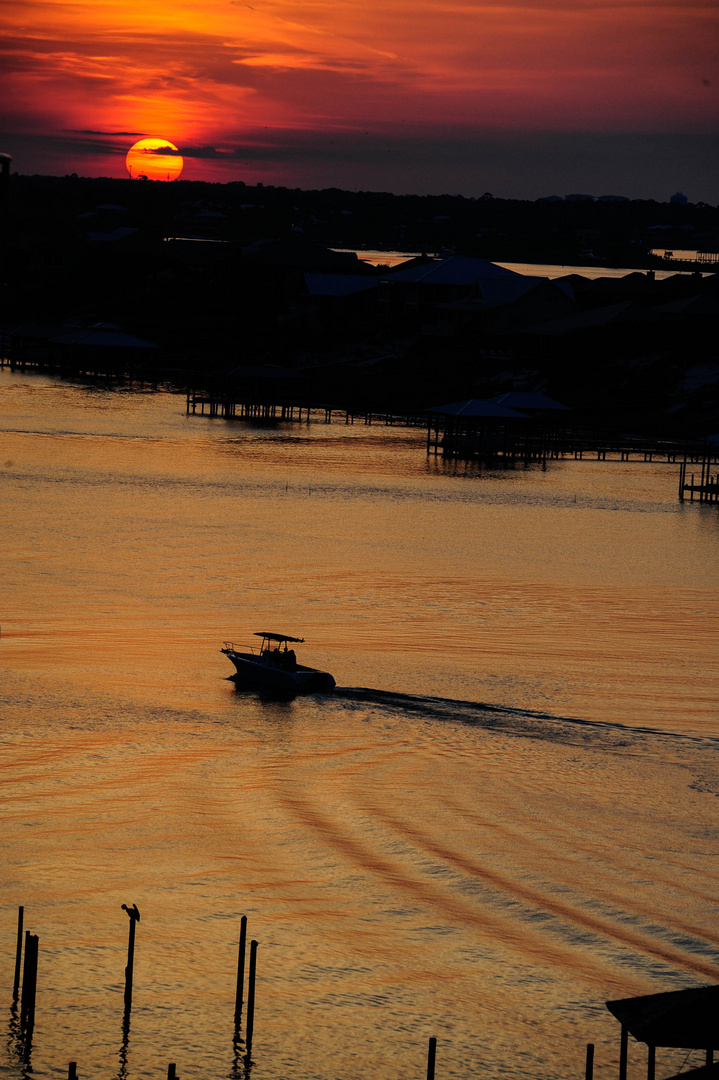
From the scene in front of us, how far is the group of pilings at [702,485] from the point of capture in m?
70.6


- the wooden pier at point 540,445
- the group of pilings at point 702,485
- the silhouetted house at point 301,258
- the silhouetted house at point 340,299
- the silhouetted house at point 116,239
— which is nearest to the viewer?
the group of pilings at point 702,485

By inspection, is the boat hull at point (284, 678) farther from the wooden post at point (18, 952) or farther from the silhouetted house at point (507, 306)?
the silhouetted house at point (507, 306)

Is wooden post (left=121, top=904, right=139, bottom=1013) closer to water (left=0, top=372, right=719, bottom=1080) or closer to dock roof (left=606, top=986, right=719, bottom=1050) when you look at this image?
water (left=0, top=372, right=719, bottom=1080)

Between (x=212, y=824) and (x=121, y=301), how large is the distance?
123 m

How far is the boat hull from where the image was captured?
3325cm

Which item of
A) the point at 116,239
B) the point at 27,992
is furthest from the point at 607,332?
the point at 27,992

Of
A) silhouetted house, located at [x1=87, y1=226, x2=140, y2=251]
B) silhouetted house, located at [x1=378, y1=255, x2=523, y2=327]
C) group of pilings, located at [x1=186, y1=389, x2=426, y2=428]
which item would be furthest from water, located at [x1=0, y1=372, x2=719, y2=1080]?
silhouetted house, located at [x1=87, y1=226, x2=140, y2=251]

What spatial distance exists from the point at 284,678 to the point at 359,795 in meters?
7.12

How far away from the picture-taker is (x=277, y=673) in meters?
33.1

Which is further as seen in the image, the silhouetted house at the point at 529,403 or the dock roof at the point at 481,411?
the silhouetted house at the point at 529,403

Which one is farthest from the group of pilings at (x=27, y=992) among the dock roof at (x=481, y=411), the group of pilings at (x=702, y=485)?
the dock roof at (x=481, y=411)

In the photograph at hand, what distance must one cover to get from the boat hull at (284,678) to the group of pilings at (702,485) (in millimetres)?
41133

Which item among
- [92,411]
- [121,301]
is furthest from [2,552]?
[121,301]

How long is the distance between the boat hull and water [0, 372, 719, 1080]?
18.5 inches
